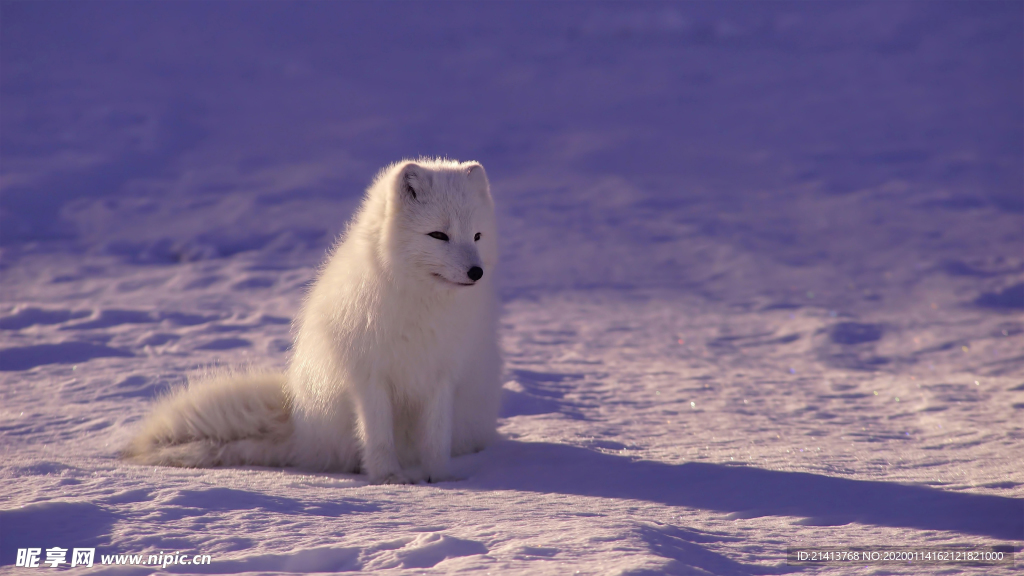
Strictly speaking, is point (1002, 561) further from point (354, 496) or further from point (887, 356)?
point (887, 356)

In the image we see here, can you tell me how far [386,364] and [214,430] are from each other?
2.98 ft

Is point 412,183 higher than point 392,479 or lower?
higher

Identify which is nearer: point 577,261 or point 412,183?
point 412,183

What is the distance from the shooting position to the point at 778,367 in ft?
18.5

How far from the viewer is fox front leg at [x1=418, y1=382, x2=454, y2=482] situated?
330 cm

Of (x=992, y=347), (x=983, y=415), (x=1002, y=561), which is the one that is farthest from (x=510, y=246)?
(x=1002, y=561)

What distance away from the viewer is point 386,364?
126 inches

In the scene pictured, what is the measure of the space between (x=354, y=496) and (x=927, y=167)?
35.6 feet

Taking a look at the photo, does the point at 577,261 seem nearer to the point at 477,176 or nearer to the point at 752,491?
the point at 477,176

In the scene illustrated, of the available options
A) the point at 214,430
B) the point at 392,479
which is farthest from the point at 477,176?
the point at 214,430

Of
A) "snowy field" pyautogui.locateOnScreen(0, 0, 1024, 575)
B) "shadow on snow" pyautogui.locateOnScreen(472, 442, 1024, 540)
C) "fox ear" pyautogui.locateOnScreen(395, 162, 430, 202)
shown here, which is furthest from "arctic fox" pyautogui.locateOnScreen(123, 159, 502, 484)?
"shadow on snow" pyautogui.locateOnScreen(472, 442, 1024, 540)

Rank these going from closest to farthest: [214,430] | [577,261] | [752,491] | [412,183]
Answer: [752,491] → [412,183] → [214,430] → [577,261]

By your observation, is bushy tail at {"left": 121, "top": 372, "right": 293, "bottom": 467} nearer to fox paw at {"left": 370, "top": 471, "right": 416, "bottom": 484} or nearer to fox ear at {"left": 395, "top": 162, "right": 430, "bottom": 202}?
fox paw at {"left": 370, "top": 471, "right": 416, "bottom": 484}

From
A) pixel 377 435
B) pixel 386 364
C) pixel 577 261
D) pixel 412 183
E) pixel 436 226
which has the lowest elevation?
pixel 377 435
